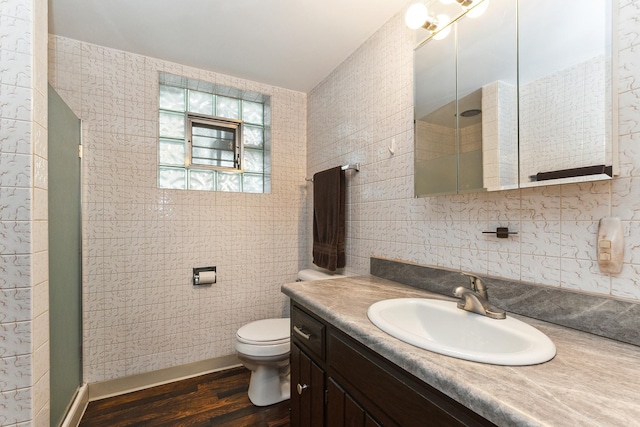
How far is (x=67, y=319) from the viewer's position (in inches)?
60.2

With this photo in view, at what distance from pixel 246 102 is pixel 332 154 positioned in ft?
3.11

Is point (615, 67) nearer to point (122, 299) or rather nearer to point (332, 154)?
point (332, 154)

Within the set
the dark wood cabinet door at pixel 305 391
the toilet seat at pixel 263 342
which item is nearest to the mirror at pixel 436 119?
the dark wood cabinet door at pixel 305 391

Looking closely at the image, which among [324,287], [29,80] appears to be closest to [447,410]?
[324,287]

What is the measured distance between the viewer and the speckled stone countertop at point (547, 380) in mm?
455

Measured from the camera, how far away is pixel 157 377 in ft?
6.40

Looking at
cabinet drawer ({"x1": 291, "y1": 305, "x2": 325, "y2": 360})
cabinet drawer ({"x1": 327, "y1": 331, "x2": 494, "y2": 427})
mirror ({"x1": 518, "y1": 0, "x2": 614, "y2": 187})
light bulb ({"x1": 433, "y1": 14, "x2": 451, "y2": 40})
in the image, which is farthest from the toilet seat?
light bulb ({"x1": 433, "y1": 14, "x2": 451, "y2": 40})

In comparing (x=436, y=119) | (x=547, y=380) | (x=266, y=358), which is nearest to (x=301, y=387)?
(x=266, y=358)

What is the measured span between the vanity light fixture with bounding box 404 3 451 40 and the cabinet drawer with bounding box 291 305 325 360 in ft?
4.36

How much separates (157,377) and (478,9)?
2.73m

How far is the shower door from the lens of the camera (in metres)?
1.32

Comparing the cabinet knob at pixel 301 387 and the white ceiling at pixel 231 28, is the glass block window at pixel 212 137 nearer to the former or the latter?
the white ceiling at pixel 231 28

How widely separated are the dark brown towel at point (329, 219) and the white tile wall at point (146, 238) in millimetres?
448

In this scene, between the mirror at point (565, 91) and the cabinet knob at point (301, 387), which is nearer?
the mirror at point (565, 91)
